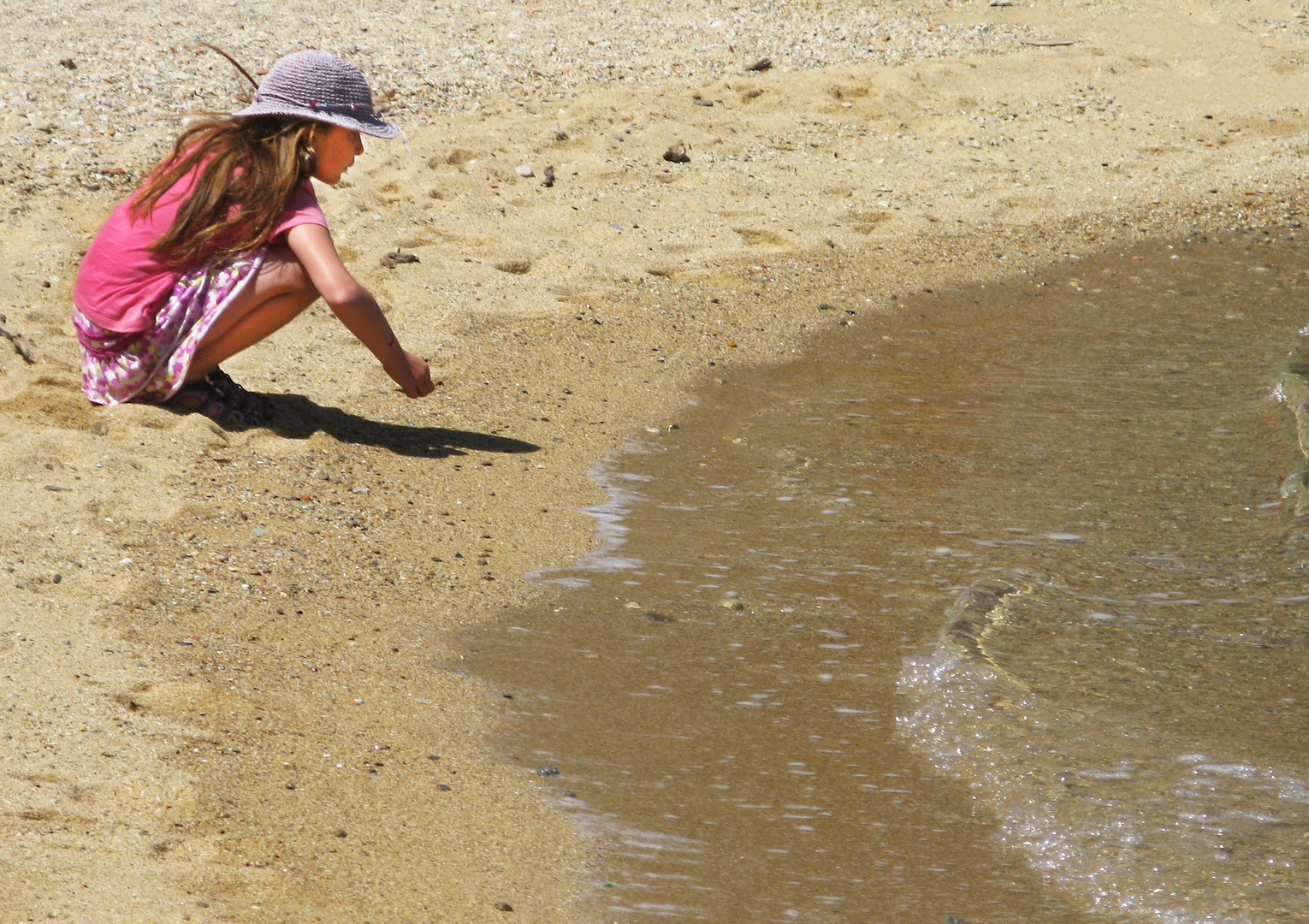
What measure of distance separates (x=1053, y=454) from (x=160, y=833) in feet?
9.36

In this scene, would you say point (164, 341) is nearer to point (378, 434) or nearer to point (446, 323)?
point (378, 434)

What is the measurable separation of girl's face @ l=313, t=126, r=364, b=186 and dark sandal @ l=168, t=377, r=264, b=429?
661 millimetres

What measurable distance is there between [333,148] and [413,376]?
622 millimetres

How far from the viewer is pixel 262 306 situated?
12.2 feet

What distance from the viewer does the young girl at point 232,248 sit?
3609 millimetres

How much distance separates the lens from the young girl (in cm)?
361

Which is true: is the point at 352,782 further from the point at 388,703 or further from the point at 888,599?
the point at 888,599

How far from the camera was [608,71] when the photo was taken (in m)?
7.27

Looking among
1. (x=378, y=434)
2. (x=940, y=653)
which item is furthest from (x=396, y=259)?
(x=940, y=653)

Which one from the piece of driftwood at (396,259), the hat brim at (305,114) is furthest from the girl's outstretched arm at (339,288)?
the piece of driftwood at (396,259)

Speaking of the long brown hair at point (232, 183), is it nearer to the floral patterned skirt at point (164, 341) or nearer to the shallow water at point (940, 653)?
the floral patterned skirt at point (164, 341)

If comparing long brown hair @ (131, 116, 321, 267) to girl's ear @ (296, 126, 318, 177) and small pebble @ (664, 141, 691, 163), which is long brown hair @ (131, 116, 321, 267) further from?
small pebble @ (664, 141, 691, 163)

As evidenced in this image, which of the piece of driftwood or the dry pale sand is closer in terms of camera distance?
the dry pale sand

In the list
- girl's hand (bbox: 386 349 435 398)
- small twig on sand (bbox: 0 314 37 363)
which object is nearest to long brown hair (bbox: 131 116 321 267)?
girl's hand (bbox: 386 349 435 398)
